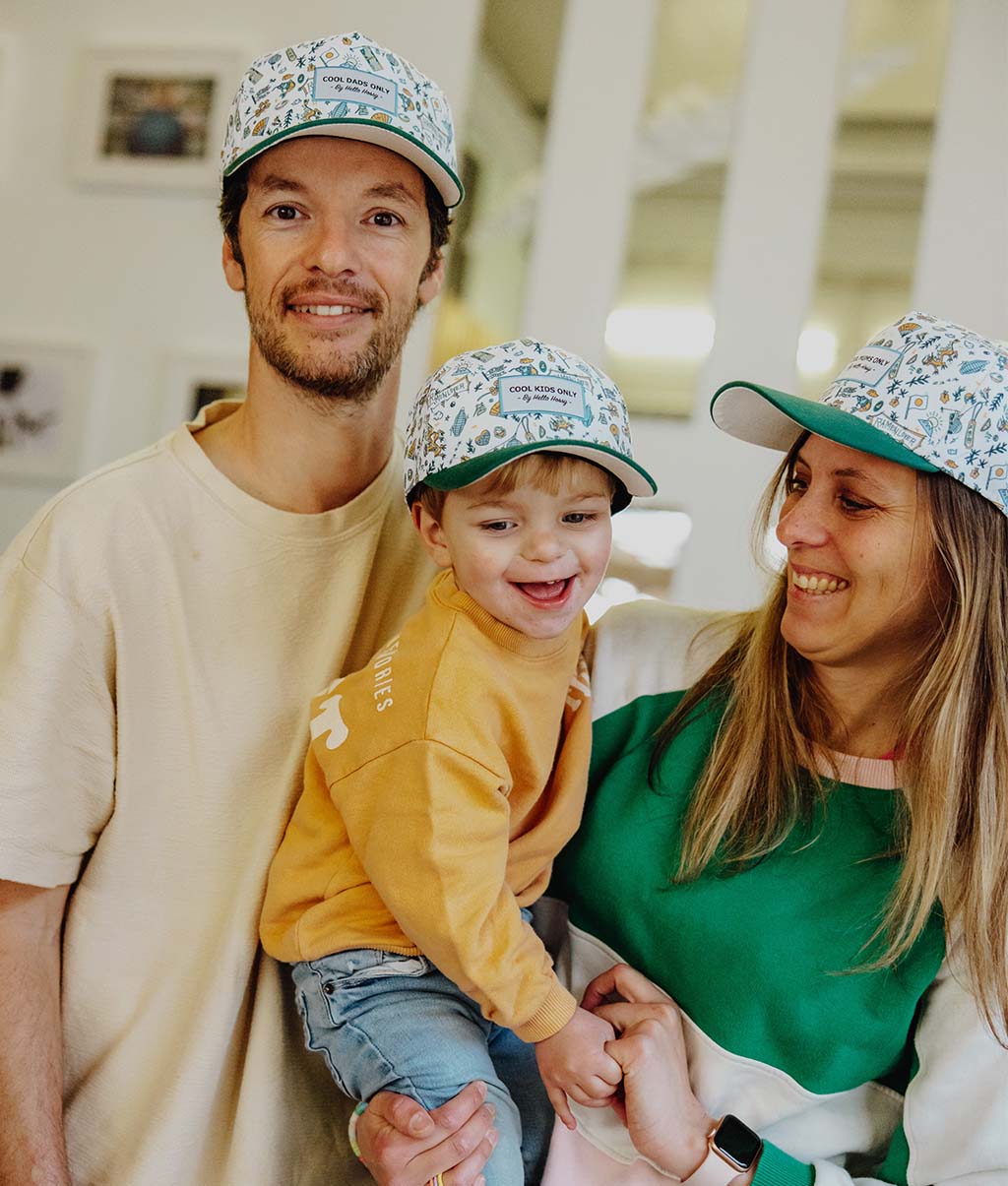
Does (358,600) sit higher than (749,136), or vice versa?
(749,136)

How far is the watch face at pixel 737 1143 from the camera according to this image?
140 centimetres

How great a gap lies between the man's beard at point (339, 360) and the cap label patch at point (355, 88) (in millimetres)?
218

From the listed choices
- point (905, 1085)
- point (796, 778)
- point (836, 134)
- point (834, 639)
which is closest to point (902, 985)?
point (905, 1085)

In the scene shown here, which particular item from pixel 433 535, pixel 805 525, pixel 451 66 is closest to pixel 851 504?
pixel 805 525

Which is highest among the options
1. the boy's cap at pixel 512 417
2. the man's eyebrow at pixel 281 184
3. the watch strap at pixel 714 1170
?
the man's eyebrow at pixel 281 184

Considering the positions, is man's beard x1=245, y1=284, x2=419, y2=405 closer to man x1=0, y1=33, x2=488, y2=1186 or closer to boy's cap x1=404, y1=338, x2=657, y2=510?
man x1=0, y1=33, x2=488, y2=1186

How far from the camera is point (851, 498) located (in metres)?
1.48

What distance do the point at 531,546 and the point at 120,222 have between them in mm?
2837

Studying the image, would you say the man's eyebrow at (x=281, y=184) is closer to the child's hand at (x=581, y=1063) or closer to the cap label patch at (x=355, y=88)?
the cap label patch at (x=355, y=88)

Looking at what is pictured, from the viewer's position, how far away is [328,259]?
1550mm

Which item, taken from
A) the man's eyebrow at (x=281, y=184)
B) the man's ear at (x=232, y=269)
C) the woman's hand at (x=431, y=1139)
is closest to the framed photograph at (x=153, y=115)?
the man's ear at (x=232, y=269)

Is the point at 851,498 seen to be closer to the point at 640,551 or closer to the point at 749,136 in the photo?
the point at 640,551

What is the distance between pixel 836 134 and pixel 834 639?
95.9 inches

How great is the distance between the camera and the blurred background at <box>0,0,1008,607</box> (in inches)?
136
